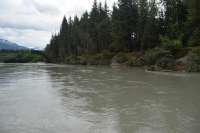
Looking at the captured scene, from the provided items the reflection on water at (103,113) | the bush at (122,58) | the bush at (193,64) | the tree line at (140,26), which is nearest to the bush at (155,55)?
the tree line at (140,26)

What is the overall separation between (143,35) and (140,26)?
2231 millimetres

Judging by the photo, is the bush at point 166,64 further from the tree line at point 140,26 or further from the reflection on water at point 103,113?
the reflection on water at point 103,113

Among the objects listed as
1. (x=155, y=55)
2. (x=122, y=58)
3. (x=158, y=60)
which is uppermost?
(x=155, y=55)

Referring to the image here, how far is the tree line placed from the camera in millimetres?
47344

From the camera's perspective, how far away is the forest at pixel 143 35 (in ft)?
136

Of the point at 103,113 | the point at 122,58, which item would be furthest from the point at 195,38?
the point at 103,113

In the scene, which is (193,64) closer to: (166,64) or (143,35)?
(166,64)

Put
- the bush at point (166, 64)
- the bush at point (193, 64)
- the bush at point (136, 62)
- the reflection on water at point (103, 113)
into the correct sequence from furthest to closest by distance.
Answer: the bush at point (136, 62) < the bush at point (166, 64) < the bush at point (193, 64) < the reflection on water at point (103, 113)

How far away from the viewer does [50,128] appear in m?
9.55

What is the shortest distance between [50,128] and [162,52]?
112 feet

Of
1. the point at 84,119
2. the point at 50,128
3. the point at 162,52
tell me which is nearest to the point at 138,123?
the point at 84,119

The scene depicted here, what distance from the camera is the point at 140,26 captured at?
57250mm

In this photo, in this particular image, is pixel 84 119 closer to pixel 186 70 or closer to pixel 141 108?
pixel 141 108

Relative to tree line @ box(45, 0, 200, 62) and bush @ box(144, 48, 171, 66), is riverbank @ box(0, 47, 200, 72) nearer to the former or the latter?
bush @ box(144, 48, 171, 66)
